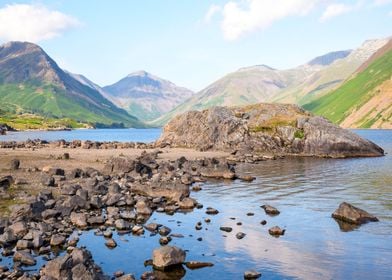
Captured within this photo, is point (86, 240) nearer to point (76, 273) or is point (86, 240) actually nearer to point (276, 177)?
point (76, 273)

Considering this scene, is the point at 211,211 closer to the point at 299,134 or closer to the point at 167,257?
the point at 167,257

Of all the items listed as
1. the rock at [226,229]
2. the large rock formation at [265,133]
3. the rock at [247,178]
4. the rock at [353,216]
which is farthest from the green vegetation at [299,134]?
the rock at [226,229]

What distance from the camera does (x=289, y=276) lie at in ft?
89.5

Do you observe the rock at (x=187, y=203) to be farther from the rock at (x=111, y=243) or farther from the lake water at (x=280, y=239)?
the rock at (x=111, y=243)

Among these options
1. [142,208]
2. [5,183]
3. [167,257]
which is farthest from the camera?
[5,183]

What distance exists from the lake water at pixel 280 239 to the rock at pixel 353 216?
0.89 metres

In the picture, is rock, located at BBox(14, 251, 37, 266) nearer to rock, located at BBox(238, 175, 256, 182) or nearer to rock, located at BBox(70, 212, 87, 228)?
rock, located at BBox(70, 212, 87, 228)

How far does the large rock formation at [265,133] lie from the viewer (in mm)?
112188

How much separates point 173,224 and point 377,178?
4362cm

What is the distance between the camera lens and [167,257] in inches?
1140

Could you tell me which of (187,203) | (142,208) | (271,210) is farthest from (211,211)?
(142,208)

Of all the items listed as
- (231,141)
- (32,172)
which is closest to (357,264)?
(32,172)

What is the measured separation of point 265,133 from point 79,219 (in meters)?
86.6

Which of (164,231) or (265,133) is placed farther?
(265,133)
